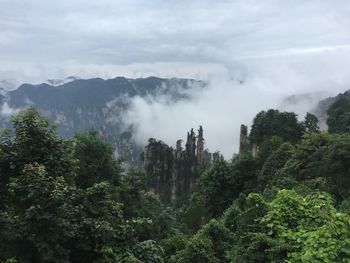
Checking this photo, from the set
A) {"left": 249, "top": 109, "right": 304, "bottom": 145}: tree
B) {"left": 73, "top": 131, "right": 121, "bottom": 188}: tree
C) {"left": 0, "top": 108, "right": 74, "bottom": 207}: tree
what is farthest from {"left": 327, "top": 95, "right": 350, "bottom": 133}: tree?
{"left": 0, "top": 108, "right": 74, "bottom": 207}: tree

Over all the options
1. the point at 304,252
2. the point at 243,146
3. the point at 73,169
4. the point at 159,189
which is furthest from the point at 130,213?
the point at 159,189

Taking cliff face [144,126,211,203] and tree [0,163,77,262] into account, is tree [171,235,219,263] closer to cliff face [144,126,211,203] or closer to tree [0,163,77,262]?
tree [0,163,77,262]

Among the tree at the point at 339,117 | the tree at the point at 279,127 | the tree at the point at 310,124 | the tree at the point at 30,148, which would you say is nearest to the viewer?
the tree at the point at 30,148

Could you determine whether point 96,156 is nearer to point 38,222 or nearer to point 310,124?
point 38,222

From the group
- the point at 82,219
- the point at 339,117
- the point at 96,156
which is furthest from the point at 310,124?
the point at 82,219

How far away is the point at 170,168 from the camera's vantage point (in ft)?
373

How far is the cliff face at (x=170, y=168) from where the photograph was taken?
112m

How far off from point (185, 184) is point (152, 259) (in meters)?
103

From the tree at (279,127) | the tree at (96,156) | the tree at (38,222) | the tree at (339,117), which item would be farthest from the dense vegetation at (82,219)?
the tree at (279,127)

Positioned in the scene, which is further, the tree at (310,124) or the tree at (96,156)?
the tree at (310,124)

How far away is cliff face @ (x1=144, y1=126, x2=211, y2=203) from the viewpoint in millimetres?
112125

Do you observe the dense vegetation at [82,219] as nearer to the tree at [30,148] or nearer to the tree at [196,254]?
the tree at [30,148]

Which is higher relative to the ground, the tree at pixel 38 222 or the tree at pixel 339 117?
the tree at pixel 339 117

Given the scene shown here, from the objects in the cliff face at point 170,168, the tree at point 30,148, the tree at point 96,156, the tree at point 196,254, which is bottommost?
the cliff face at point 170,168
